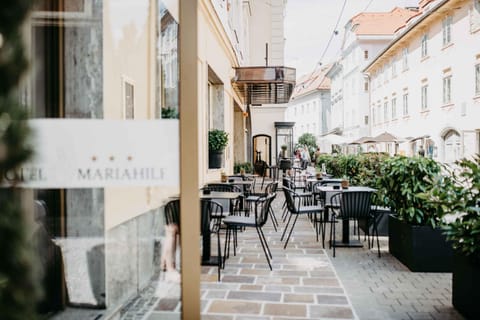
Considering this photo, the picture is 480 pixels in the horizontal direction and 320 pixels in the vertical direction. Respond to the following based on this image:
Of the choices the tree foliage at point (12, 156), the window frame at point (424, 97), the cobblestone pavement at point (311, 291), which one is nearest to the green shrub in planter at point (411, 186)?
the cobblestone pavement at point (311, 291)

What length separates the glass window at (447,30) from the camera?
16.1 meters

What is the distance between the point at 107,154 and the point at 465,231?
247 cm

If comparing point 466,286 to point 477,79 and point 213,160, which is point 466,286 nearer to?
point 213,160

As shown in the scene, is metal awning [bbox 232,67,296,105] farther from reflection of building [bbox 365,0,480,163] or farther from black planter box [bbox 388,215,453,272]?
black planter box [bbox 388,215,453,272]

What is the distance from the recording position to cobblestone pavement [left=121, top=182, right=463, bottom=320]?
10.0 ft

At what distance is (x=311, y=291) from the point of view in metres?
3.75

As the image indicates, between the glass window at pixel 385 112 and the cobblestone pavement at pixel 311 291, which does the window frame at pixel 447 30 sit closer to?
the glass window at pixel 385 112

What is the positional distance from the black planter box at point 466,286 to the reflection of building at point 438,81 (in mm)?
11807

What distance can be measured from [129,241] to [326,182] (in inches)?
192

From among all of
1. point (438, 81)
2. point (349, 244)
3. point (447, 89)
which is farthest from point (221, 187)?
point (438, 81)

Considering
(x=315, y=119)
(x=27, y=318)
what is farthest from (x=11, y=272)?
(x=315, y=119)

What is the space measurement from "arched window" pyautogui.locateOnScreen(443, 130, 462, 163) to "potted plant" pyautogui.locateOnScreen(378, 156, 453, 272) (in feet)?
38.1

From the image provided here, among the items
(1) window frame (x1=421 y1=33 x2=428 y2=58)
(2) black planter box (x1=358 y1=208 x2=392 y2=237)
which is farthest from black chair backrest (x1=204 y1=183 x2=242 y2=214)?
(1) window frame (x1=421 y1=33 x2=428 y2=58)

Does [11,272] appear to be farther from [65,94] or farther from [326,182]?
[326,182]
